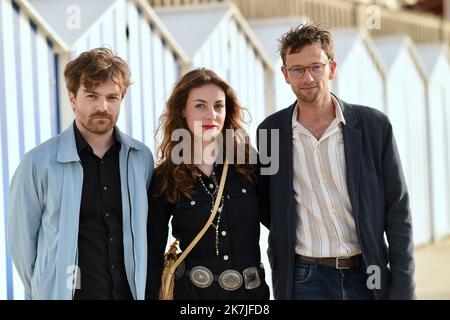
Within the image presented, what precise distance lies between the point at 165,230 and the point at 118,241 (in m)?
0.25

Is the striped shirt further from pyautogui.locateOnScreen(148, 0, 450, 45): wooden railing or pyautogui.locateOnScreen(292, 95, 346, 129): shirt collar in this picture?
pyautogui.locateOnScreen(148, 0, 450, 45): wooden railing

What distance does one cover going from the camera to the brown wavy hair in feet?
9.98

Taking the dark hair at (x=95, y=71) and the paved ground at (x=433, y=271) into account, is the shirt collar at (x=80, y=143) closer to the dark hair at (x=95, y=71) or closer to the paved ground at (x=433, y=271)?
the dark hair at (x=95, y=71)

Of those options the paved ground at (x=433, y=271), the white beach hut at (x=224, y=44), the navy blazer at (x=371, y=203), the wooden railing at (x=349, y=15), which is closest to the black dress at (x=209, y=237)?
the navy blazer at (x=371, y=203)

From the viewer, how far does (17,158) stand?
150 inches

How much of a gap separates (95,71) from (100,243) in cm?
64

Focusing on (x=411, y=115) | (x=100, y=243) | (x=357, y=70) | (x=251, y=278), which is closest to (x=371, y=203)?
(x=251, y=278)

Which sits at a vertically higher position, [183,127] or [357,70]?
[357,70]

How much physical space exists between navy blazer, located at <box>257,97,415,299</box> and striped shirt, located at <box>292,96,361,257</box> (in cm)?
4

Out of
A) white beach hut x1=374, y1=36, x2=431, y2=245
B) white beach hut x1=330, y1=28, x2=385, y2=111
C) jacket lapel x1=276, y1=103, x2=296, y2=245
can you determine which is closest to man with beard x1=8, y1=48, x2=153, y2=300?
jacket lapel x1=276, y1=103, x2=296, y2=245

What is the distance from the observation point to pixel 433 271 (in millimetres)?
8258

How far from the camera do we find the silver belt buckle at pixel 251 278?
118 inches

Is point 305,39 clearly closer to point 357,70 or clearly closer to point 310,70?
point 310,70
